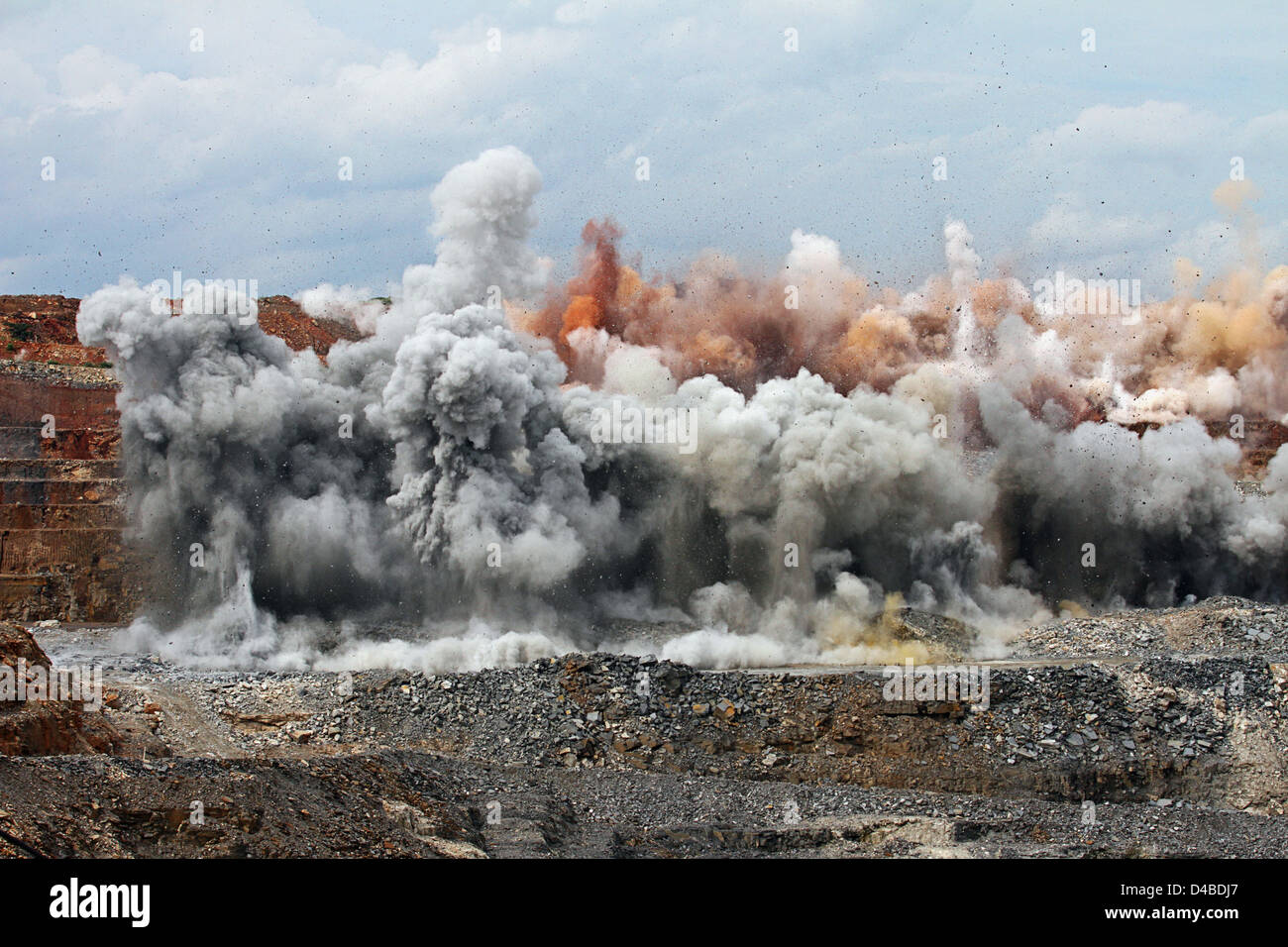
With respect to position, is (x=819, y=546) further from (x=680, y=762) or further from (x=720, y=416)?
(x=680, y=762)

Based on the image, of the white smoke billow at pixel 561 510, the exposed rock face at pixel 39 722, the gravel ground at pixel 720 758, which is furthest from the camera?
the white smoke billow at pixel 561 510

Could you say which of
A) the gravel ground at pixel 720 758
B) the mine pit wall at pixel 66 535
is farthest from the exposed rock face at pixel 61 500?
the gravel ground at pixel 720 758

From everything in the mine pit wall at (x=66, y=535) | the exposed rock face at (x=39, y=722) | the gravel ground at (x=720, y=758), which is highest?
the mine pit wall at (x=66, y=535)

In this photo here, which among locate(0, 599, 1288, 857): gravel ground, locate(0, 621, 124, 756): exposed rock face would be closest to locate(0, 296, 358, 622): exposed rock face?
locate(0, 599, 1288, 857): gravel ground

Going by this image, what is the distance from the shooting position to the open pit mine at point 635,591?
3284 cm

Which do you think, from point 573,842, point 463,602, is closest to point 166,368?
point 463,602

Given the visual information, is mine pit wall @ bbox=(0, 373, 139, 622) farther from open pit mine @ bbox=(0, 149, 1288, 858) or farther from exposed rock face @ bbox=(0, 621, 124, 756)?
exposed rock face @ bbox=(0, 621, 124, 756)

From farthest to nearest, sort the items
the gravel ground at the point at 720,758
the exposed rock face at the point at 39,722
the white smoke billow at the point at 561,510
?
1. the white smoke billow at the point at 561,510
2. the exposed rock face at the point at 39,722
3. the gravel ground at the point at 720,758

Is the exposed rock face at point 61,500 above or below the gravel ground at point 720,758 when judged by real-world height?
above

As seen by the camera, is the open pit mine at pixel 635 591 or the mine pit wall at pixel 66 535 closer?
the open pit mine at pixel 635 591

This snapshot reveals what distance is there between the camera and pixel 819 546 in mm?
60469

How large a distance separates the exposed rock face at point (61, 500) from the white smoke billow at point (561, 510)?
321 centimetres

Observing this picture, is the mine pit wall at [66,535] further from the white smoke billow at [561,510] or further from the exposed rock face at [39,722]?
the exposed rock face at [39,722]
